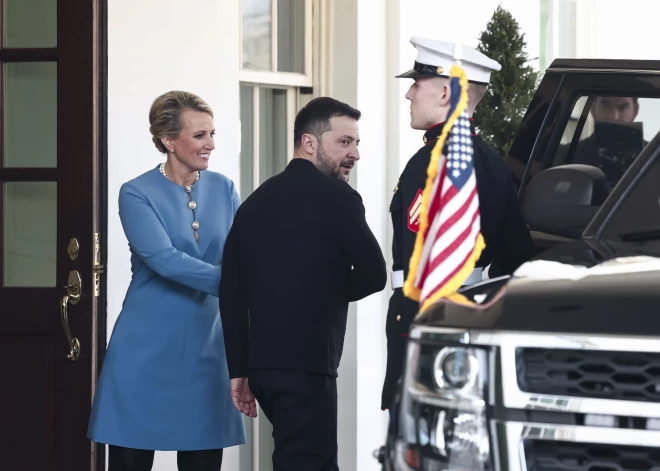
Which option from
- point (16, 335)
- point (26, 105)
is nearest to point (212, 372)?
point (16, 335)

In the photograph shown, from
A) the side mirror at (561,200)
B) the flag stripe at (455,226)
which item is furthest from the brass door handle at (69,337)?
the flag stripe at (455,226)

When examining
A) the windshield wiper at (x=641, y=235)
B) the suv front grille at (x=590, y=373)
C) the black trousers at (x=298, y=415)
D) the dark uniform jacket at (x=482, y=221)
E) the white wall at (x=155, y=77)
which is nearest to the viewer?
the suv front grille at (x=590, y=373)

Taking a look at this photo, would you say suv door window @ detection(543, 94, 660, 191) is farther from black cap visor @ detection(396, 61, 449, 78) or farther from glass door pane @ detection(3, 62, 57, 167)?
glass door pane @ detection(3, 62, 57, 167)

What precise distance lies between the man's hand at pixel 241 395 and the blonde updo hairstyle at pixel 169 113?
937 mm

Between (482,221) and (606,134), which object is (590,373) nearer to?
(482,221)

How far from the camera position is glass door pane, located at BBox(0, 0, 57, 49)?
5.33m

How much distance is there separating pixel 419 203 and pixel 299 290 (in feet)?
2.11

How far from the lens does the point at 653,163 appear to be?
3.44 m

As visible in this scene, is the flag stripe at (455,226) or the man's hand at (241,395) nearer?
the flag stripe at (455,226)

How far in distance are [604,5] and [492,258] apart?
7372 mm

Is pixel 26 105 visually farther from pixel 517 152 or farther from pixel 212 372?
pixel 517 152

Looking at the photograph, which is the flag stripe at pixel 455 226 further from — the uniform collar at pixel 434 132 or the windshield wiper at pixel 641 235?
the uniform collar at pixel 434 132

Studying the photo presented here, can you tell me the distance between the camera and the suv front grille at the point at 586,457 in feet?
7.74

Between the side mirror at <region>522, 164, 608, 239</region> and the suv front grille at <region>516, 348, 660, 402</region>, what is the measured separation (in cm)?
111
